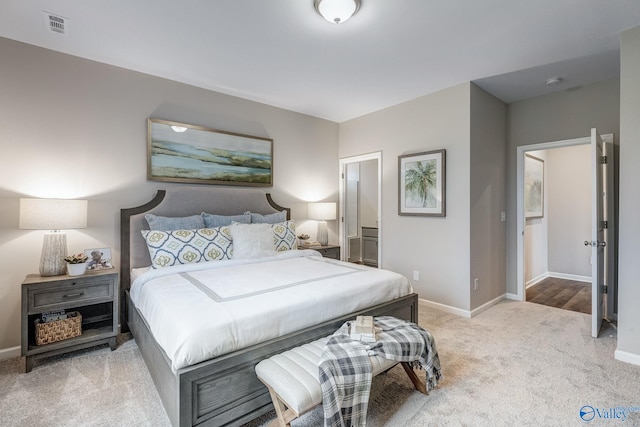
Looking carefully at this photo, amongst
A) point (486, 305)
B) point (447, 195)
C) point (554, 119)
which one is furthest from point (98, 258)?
point (554, 119)

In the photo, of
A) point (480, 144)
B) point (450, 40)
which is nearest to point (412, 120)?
point (480, 144)

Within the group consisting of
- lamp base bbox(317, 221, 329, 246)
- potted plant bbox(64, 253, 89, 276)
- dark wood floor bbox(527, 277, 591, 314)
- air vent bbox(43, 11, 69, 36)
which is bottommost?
dark wood floor bbox(527, 277, 591, 314)

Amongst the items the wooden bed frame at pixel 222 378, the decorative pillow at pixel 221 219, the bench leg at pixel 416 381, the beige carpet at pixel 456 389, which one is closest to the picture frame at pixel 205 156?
the decorative pillow at pixel 221 219

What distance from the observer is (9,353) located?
249cm

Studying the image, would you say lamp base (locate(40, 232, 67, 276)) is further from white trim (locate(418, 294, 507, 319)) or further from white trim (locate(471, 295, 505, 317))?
white trim (locate(471, 295, 505, 317))

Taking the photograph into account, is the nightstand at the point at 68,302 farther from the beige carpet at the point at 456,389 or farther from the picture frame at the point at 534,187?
the picture frame at the point at 534,187

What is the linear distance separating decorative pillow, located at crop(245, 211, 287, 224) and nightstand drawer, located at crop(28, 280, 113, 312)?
1.58 m

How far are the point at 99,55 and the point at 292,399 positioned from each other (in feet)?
11.0

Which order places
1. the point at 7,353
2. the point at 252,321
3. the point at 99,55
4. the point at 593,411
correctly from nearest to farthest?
1. the point at 252,321
2. the point at 593,411
3. the point at 7,353
4. the point at 99,55

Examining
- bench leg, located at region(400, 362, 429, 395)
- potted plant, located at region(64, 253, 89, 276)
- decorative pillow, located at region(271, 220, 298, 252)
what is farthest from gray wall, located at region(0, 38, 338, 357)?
bench leg, located at region(400, 362, 429, 395)

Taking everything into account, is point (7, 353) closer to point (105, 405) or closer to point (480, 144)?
point (105, 405)

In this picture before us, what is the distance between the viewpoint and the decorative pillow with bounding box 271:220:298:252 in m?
3.50

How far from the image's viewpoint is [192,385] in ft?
4.72

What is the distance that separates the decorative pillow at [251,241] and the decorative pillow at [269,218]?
0.42m
